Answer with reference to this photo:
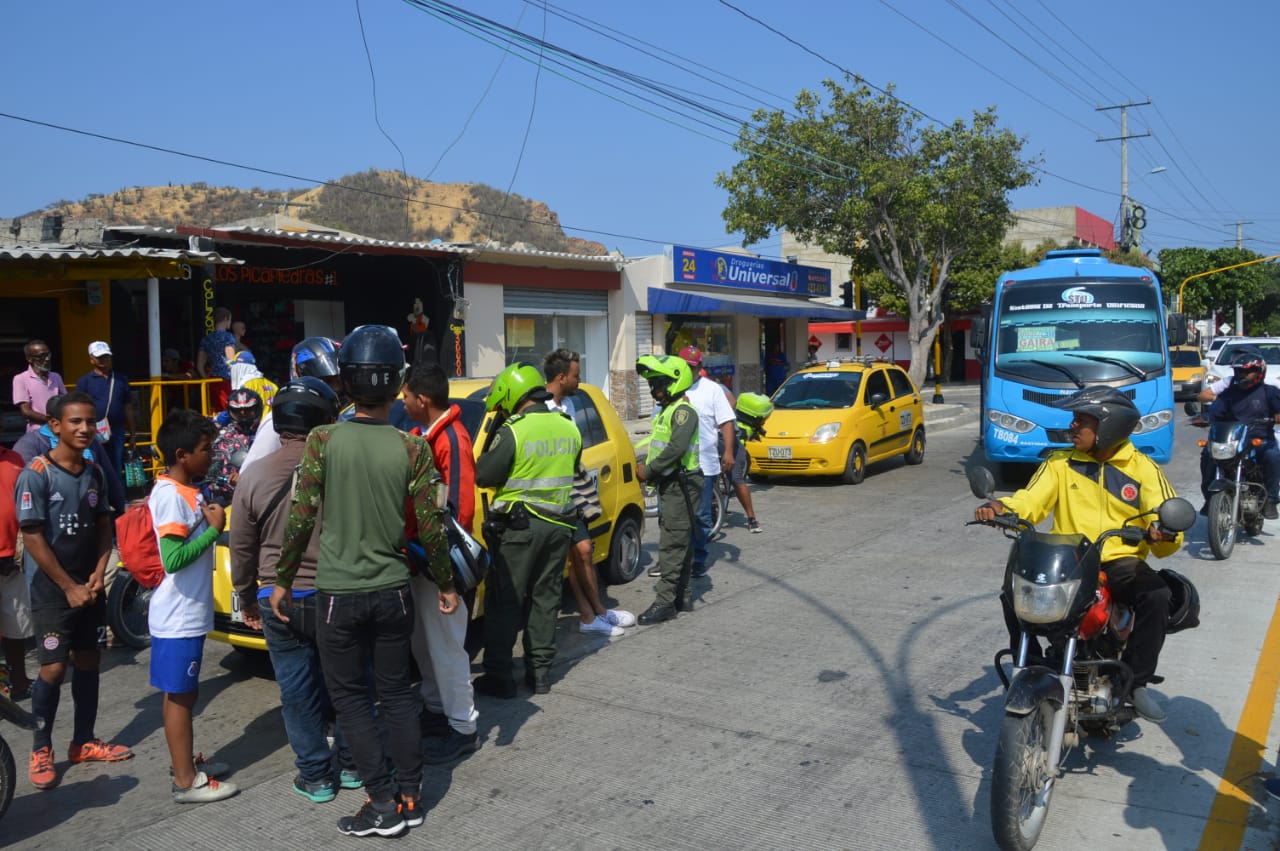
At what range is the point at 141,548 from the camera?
4.55 m

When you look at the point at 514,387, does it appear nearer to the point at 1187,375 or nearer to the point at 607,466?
the point at 607,466

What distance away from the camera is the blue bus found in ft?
41.3

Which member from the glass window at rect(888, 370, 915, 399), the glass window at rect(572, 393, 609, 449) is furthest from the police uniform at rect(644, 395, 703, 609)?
the glass window at rect(888, 370, 915, 399)

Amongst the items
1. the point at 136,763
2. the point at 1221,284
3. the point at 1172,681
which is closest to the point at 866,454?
the point at 1172,681

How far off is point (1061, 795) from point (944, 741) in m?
0.67

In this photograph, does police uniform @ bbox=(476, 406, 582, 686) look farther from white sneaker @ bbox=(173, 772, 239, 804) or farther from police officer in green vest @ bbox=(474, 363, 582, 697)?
white sneaker @ bbox=(173, 772, 239, 804)

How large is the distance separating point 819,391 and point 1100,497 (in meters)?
10.2

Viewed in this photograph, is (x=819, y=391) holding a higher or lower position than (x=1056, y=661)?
higher

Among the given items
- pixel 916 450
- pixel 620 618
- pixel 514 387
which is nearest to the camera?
pixel 514 387

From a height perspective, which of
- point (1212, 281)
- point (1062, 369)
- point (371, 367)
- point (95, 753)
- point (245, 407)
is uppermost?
point (1212, 281)

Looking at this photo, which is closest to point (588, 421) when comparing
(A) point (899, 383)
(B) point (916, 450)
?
(A) point (899, 383)

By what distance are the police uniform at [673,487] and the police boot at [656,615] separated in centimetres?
3

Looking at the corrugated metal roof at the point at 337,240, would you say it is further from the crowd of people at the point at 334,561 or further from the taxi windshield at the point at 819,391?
the crowd of people at the point at 334,561

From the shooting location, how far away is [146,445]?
12.0 m
